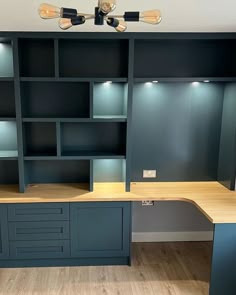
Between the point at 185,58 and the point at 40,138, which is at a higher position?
the point at 185,58

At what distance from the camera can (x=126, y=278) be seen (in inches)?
117

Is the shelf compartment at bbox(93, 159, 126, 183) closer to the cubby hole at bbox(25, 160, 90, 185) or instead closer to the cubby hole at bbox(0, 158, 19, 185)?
the cubby hole at bbox(25, 160, 90, 185)

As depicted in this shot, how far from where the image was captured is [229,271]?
8.30ft

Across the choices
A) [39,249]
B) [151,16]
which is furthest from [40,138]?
[151,16]

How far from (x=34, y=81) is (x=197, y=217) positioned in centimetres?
254

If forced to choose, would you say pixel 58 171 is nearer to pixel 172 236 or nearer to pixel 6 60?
pixel 6 60

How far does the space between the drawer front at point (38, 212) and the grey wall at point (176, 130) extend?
95cm

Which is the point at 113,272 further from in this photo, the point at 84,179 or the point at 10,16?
the point at 10,16

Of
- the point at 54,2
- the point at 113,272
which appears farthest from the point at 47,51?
the point at 113,272

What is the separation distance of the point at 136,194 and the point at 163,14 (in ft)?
5.73

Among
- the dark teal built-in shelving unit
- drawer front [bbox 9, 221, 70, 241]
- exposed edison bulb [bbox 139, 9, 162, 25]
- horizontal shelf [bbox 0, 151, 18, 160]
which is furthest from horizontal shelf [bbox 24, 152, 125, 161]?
exposed edison bulb [bbox 139, 9, 162, 25]

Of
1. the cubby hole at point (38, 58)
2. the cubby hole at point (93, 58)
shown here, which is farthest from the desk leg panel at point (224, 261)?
the cubby hole at point (38, 58)

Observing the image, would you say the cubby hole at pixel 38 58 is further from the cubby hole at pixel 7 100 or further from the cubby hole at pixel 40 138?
the cubby hole at pixel 40 138

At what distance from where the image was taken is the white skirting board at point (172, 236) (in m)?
3.66
